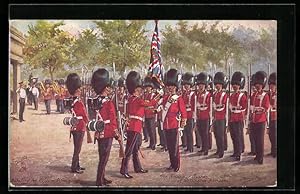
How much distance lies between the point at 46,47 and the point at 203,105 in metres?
0.57

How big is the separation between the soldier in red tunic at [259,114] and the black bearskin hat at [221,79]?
0.33 feet

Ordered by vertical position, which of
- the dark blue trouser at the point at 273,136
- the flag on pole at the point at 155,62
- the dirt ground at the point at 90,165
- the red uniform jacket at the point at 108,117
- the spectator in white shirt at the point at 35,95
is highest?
the flag on pole at the point at 155,62

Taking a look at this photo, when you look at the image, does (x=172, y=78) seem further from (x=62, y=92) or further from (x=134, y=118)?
(x=62, y=92)

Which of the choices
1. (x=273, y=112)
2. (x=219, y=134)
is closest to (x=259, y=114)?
(x=273, y=112)

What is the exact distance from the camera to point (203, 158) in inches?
81.8

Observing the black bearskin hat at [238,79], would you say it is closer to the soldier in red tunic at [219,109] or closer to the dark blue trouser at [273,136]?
the soldier in red tunic at [219,109]

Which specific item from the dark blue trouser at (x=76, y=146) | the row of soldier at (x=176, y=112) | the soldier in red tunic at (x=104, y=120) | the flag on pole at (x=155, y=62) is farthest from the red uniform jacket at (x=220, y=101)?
the dark blue trouser at (x=76, y=146)

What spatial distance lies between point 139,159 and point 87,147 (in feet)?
0.60

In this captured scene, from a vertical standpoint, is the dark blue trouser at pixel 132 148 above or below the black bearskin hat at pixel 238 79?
below

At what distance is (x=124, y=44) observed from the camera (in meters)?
2.07

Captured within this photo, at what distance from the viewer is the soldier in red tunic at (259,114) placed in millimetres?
2082

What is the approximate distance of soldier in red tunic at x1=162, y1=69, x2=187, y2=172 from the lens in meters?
2.07

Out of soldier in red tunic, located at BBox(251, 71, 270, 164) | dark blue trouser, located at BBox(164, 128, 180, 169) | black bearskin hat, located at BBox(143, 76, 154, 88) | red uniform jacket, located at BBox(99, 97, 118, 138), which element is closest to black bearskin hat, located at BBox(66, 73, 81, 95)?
red uniform jacket, located at BBox(99, 97, 118, 138)
